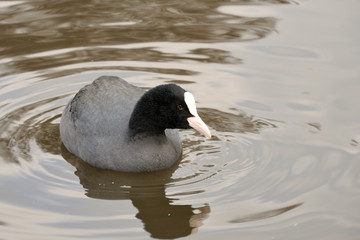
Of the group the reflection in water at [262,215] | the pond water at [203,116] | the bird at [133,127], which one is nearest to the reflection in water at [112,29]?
the pond water at [203,116]

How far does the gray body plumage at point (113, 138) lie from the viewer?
684 cm

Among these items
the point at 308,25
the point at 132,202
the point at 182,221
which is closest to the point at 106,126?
the point at 132,202

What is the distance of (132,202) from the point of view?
6328 millimetres

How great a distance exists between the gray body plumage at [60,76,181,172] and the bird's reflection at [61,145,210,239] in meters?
0.08

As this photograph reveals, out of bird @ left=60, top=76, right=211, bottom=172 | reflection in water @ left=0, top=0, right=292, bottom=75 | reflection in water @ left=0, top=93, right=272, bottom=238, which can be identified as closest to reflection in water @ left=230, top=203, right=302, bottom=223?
reflection in water @ left=0, top=93, right=272, bottom=238

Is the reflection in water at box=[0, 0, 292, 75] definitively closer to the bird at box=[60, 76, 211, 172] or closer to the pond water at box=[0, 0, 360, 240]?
the pond water at box=[0, 0, 360, 240]

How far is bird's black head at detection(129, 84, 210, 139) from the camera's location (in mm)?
6574

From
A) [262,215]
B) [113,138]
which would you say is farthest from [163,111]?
[262,215]

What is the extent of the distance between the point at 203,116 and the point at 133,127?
1121 millimetres

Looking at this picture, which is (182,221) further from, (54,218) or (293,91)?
(293,91)

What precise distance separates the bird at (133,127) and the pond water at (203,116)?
0.13 metres

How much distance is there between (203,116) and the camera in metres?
7.77

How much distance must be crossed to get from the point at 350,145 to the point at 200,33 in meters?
3.41

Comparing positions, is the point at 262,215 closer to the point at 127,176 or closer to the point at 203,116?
the point at 127,176
